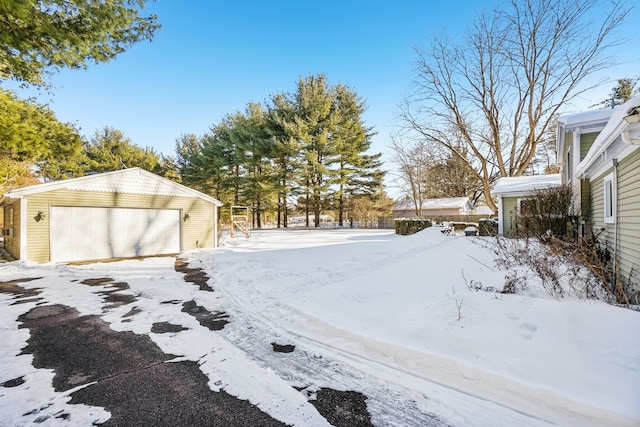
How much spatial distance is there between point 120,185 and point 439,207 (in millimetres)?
29826

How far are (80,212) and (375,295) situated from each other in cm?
1047

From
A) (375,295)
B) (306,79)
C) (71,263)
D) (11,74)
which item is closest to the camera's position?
(375,295)

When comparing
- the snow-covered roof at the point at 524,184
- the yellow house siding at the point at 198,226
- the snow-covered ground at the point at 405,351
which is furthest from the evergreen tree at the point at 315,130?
the snow-covered ground at the point at 405,351

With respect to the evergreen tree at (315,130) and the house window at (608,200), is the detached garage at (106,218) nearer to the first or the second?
the house window at (608,200)

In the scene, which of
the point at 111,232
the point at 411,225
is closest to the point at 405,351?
the point at 111,232

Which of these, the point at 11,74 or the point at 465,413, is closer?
the point at 465,413

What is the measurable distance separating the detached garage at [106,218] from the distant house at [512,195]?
1385 cm

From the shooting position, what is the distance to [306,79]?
88.2 feet

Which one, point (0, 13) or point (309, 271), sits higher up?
point (0, 13)

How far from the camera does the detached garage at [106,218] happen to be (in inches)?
353

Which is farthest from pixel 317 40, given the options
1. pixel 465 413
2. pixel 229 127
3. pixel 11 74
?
pixel 229 127

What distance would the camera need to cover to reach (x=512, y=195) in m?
13.5

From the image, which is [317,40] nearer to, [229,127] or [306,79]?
[306,79]

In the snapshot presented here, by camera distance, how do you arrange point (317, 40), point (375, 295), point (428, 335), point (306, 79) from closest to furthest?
point (428, 335) → point (375, 295) → point (317, 40) → point (306, 79)
